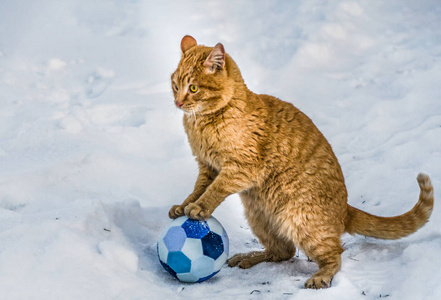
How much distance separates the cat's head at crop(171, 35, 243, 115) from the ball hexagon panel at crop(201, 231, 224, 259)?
2.54ft

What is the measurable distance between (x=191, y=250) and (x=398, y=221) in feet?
4.31

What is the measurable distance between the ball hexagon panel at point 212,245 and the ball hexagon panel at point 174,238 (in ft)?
0.41

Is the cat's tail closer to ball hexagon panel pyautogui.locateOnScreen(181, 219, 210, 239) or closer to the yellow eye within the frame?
ball hexagon panel pyautogui.locateOnScreen(181, 219, 210, 239)

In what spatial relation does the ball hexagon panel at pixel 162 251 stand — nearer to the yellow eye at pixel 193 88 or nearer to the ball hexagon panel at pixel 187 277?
the ball hexagon panel at pixel 187 277

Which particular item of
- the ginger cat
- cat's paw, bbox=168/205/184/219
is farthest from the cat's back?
cat's paw, bbox=168/205/184/219

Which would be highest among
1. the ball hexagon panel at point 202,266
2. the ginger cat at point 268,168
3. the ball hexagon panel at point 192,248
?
the ginger cat at point 268,168

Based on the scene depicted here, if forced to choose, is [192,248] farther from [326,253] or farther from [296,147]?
[296,147]

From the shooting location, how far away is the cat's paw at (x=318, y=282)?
239 cm

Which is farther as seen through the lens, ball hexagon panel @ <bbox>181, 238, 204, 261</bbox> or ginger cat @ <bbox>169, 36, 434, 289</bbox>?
ginger cat @ <bbox>169, 36, 434, 289</bbox>

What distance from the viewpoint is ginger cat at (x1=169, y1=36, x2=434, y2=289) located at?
263 cm

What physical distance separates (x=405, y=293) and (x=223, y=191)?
1.12 m

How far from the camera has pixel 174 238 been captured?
2482 mm

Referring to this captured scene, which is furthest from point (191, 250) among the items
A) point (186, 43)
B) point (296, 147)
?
point (186, 43)

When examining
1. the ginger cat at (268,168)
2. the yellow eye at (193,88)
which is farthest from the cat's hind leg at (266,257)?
the yellow eye at (193,88)
